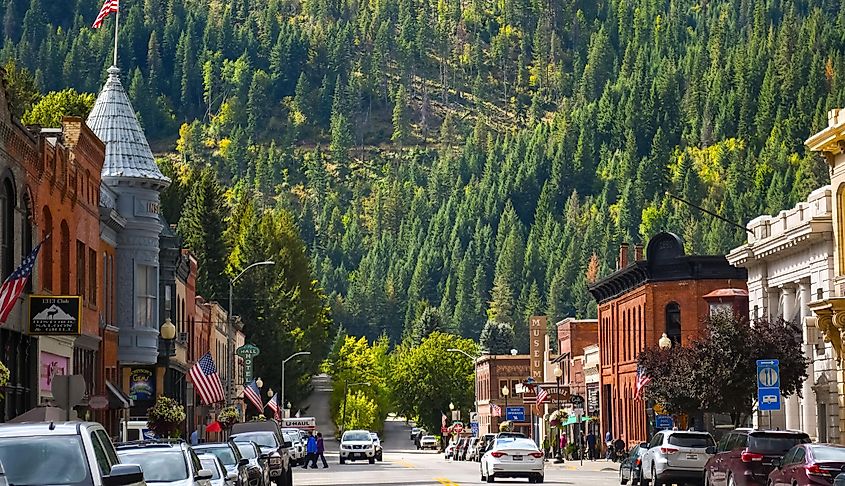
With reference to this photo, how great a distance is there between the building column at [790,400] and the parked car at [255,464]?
2398 cm

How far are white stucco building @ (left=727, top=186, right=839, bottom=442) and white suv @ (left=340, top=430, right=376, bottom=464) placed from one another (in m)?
24.9

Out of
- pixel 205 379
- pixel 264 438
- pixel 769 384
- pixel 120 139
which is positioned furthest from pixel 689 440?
pixel 120 139

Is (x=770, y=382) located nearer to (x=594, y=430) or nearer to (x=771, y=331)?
(x=771, y=331)

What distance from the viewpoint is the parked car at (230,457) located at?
1410 inches

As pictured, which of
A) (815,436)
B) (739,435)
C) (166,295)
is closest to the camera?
(739,435)

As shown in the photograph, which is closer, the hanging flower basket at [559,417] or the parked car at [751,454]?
the parked car at [751,454]

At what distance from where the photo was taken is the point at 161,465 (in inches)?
1089

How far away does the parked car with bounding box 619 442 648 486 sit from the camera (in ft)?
157

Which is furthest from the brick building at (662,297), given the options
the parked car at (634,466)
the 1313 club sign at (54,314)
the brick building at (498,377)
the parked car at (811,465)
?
the brick building at (498,377)

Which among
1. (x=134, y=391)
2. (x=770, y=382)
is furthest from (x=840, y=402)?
(x=134, y=391)

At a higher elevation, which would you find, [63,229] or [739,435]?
[63,229]

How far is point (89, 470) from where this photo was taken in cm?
1883

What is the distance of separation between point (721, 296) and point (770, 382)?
28.3 meters

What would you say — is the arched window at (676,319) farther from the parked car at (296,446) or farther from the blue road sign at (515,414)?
the blue road sign at (515,414)
